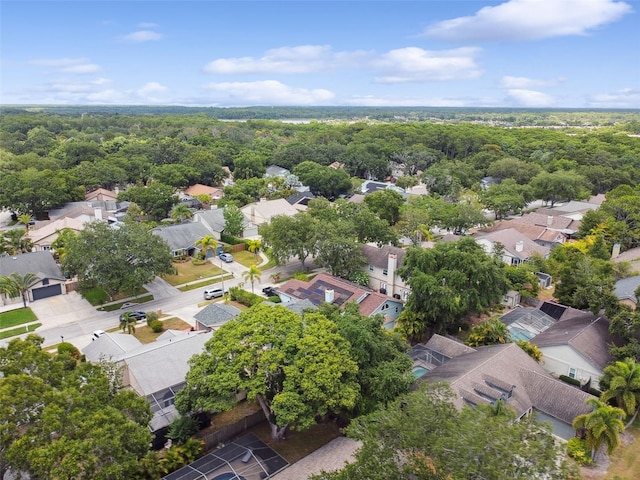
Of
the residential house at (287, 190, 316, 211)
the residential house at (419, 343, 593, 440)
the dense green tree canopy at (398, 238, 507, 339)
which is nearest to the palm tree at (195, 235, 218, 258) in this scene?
the residential house at (287, 190, 316, 211)

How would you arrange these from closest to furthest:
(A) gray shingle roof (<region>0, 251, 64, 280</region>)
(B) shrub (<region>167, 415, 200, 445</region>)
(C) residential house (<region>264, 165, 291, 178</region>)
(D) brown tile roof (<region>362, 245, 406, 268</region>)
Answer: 1. (B) shrub (<region>167, 415, 200, 445</region>)
2. (A) gray shingle roof (<region>0, 251, 64, 280</region>)
3. (D) brown tile roof (<region>362, 245, 406, 268</region>)
4. (C) residential house (<region>264, 165, 291, 178</region>)

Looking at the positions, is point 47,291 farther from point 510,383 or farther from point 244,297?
point 510,383

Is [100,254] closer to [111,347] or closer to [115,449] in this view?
[111,347]

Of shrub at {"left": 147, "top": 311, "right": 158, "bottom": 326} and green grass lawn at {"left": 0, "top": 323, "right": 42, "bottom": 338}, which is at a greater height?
shrub at {"left": 147, "top": 311, "right": 158, "bottom": 326}

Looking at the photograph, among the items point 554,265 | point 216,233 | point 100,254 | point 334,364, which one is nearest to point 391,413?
point 334,364

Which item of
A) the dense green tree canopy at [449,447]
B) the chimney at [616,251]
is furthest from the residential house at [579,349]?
the chimney at [616,251]

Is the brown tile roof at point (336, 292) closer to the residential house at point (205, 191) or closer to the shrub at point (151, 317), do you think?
the shrub at point (151, 317)

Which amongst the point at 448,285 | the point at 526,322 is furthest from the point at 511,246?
the point at 448,285

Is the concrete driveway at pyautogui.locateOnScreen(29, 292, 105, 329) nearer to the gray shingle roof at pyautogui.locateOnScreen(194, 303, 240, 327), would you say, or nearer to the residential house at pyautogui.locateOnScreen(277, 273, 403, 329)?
the gray shingle roof at pyautogui.locateOnScreen(194, 303, 240, 327)
